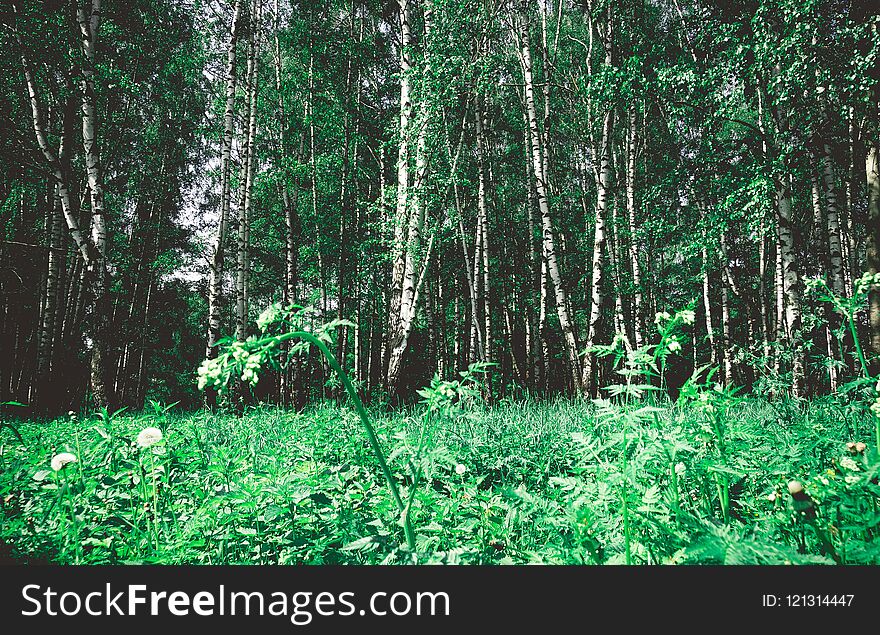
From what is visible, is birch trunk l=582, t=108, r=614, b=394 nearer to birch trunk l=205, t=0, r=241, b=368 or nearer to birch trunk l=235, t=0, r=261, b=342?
birch trunk l=205, t=0, r=241, b=368

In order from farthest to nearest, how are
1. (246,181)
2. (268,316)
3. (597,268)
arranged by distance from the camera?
1. (246,181)
2. (597,268)
3. (268,316)

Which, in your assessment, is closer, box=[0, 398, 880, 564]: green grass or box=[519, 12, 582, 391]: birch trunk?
box=[0, 398, 880, 564]: green grass

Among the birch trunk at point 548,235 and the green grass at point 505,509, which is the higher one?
the birch trunk at point 548,235

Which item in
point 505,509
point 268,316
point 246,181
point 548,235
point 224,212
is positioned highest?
point 246,181

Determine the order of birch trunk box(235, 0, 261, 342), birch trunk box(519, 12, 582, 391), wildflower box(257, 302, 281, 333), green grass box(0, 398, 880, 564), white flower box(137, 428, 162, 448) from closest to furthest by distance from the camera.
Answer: wildflower box(257, 302, 281, 333), green grass box(0, 398, 880, 564), white flower box(137, 428, 162, 448), birch trunk box(519, 12, 582, 391), birch trunk box(235, 0, 261, 342)

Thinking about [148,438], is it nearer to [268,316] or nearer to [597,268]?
[268,316]

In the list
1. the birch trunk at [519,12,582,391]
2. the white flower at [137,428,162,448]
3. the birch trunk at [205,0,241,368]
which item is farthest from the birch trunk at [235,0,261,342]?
the white flower at [137,428,162,448]

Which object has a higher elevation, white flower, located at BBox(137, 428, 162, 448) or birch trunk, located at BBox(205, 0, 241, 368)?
birch trunk, located at BBox(205, 0, 241, 368)

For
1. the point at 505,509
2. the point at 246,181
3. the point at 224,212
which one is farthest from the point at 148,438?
the point at 246,181

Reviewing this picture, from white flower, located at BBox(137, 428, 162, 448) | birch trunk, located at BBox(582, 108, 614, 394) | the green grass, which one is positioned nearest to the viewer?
the green grass

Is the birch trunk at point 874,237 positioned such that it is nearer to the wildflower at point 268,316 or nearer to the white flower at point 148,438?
the wildflower at point 268,316

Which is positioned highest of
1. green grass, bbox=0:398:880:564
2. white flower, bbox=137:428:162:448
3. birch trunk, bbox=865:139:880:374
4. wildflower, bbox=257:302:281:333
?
birch trunk, bbox=865:139:880:374

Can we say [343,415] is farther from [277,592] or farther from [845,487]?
[845,487]

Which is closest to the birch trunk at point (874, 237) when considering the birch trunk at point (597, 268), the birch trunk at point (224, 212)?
the birch trunk at point (597, 268)
